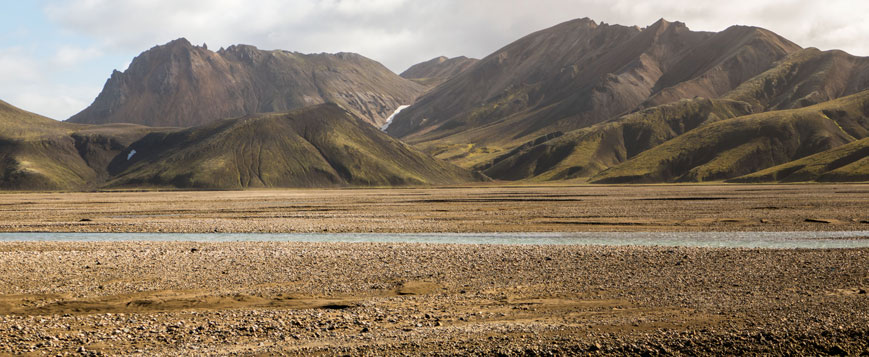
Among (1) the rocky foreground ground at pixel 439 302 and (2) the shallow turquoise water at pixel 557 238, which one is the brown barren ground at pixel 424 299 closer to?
(1) the rocky foreground ground at pixel 439 302

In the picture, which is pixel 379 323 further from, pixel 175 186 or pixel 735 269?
pixel 175 186

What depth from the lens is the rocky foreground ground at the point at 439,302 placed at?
1856 cm

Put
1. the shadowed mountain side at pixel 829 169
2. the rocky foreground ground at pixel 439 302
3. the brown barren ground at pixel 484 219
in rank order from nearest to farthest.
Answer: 1. the rocky foreground ground at pixel 439 302
2. the brown barren ground at pixel 484 219
3. the shadowed mountain side at pixel 829 169

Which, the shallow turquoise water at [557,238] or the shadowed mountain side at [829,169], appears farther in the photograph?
the shadowed mountain side at [829,169]

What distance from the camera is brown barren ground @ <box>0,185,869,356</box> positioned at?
1861 cm

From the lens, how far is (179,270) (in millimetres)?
31906

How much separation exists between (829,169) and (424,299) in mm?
184696

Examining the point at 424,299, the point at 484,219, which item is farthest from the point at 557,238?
the point at 424,299

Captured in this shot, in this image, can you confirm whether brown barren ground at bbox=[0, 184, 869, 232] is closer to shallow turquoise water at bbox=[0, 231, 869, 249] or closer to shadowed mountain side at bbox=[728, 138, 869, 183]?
Result: shallow turquoise water at bbox=[0, 231, 869, 249]

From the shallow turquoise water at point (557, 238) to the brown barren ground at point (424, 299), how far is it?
525cm

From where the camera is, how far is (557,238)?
160 ft

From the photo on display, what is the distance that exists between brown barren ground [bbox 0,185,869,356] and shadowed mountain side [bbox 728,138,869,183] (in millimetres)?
150517

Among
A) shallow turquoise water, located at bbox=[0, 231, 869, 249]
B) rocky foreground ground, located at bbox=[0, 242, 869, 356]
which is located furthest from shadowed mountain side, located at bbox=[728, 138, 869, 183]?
rocky foreground ground, located at bbox=[0, 242, 869, 356]

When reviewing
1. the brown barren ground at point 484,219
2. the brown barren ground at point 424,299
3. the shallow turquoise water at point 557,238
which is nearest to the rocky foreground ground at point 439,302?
the brown barren ground at point 424,299
